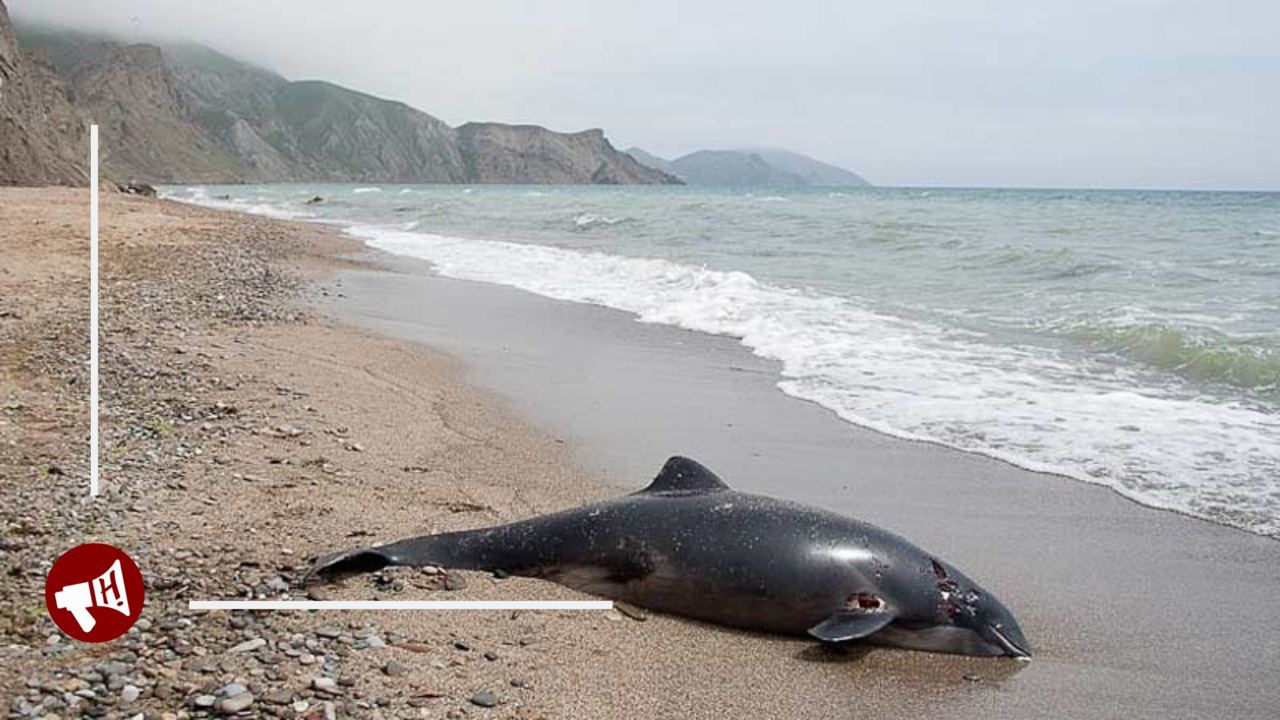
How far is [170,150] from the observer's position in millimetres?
146250

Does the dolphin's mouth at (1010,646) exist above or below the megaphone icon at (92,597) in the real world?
below

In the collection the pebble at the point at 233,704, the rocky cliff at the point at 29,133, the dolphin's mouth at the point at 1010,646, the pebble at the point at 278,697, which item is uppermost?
the rocky cliff at the point at 29,133

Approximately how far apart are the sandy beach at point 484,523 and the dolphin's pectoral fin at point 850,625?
12 centimetres

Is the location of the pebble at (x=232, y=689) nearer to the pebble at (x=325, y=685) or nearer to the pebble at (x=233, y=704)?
the pebble at (x=233, y=704)

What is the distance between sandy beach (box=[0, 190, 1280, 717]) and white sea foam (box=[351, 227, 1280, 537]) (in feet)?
1.19

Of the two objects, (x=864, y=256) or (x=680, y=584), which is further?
(x=864, y=256)

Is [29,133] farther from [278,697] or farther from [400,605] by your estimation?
[278,697]

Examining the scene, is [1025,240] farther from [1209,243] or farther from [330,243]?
[330,243]

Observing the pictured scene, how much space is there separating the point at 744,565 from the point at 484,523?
152cm

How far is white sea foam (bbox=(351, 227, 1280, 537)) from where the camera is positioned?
6.32 meters

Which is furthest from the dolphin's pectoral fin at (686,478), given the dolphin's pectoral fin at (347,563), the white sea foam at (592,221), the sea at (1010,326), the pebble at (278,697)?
the white sea foam at (592,221)

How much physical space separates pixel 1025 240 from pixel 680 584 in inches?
957

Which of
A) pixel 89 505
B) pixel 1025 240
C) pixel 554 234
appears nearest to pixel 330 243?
pixel 554 234

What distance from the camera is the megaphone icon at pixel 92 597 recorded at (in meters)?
3.57
